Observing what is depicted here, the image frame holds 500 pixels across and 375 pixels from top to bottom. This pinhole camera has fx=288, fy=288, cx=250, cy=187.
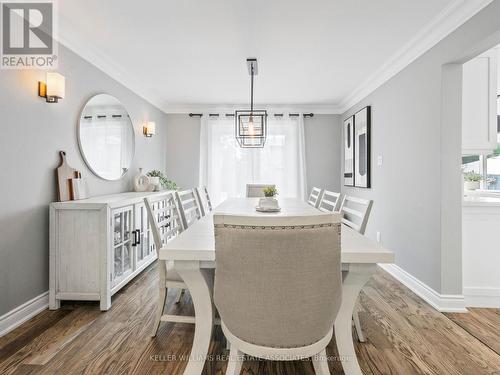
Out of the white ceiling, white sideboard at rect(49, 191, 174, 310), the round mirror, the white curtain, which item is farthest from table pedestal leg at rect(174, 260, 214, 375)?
the white curtain

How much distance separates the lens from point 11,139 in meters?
2.08

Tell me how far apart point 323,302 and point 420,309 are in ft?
6.14

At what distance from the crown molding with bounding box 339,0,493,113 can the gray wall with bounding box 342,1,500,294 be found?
5 cm

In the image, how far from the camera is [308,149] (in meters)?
5.38

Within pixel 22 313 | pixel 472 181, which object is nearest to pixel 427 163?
pixel 472 181

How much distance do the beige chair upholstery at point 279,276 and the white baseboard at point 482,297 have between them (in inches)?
83.1

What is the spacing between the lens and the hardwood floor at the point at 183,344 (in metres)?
1.66

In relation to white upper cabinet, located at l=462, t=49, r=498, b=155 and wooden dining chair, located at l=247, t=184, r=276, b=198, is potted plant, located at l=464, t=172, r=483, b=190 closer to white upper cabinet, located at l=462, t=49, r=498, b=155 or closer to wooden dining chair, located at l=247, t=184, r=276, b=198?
white upper cabinet, located at l=462, t=49, r=498, b=155

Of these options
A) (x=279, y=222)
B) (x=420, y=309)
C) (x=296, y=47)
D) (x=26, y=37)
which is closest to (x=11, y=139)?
(x=26, y=37)

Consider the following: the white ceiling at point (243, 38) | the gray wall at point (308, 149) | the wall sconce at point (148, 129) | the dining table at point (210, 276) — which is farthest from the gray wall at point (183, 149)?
the dining table at point (210, 276)

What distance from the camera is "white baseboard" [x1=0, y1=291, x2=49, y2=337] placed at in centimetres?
200

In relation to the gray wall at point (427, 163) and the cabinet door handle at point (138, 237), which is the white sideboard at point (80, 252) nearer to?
the cabinet door handle at point (138, 237)

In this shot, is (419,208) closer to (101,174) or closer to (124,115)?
(101,174)

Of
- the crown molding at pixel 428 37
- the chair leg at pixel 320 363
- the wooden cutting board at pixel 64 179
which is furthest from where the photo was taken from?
the wooden cutting board at pixel 64 179
